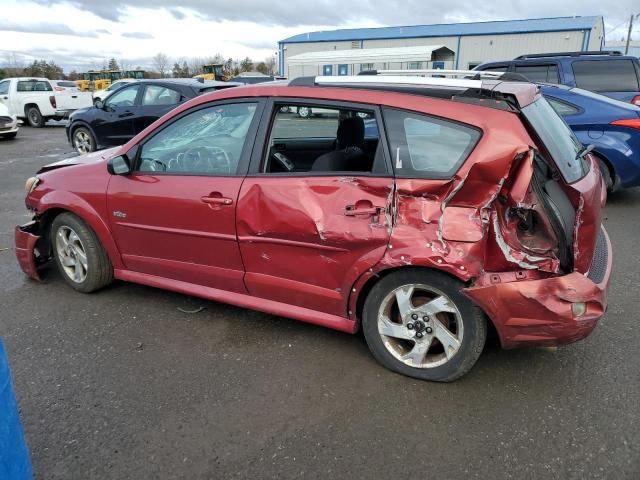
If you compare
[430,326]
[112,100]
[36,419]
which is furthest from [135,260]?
[112,100]

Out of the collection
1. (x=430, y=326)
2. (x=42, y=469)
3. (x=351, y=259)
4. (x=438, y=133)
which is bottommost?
(x=42, y=469)

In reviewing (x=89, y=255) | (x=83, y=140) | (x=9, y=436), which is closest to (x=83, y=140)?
(x=83, y=140)

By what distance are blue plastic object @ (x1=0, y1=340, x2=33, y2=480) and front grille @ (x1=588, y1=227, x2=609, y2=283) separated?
272 centimetres

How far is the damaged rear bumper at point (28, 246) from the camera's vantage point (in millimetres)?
4125

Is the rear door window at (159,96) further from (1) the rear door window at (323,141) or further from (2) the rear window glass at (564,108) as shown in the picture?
(2) the rear window glass at (564,108)

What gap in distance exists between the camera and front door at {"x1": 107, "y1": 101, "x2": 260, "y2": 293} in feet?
10.5

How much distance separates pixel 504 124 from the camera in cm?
260

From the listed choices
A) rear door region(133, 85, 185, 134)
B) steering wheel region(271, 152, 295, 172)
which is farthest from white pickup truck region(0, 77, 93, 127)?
steering wheel region(271, 152, 295, 172)

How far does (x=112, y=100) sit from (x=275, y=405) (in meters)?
9.62

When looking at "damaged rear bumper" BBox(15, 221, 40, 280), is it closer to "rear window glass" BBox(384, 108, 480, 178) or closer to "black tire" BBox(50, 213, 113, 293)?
"black tire" BBox(50, 213, 113, 293)

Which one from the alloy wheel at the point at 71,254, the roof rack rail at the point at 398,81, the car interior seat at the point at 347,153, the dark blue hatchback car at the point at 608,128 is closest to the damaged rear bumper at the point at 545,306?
the car interior seat at the point at 347,153

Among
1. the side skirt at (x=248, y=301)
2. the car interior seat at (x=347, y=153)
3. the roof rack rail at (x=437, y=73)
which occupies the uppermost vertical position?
the roof rack rail at (x=437, y=73)

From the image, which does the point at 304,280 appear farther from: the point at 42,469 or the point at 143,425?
the point at 42,469

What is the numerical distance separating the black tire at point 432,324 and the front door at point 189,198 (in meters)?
0.94
